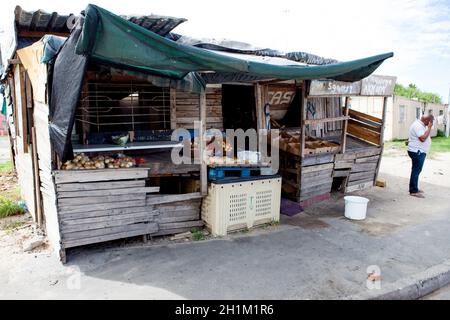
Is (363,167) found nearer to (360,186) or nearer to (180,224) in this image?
(360,186)

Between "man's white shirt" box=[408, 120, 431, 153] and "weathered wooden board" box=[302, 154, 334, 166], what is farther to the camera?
"man's white shirt" box=[408, 120, 431, 153]

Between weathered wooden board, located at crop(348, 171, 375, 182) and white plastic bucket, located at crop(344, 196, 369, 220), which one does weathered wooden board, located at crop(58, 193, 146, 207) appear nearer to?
white plastic bucket, located at crop(344, 196, 369, 220)

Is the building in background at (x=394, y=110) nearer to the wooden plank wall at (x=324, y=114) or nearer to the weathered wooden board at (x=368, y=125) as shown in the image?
the weathered wooden board at (x=368, y=125)

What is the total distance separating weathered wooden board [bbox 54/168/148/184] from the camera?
181 inches

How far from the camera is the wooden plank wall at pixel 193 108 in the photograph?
6.77m

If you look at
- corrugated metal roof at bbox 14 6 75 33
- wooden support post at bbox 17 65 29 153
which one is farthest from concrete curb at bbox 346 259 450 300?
corrugated metal roof at bbox 14 6 75 33

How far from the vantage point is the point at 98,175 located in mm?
4809

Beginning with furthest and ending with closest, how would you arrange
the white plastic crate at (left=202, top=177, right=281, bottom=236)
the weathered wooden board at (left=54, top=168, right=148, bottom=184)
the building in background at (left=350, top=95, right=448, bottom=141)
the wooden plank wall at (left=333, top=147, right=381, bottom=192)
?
the building in background at (left=350, top=95, right=448, bottom=141) → the wooden plank wall at (left=333, top=147, right=381, bottom=192) → the white plastic crate at (left=202, top=177, right=281, bottom=236) → the weathered wooden board at (left=54, top=168, right=148, bottom=184)

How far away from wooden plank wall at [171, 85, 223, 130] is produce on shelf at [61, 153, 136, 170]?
1823mm

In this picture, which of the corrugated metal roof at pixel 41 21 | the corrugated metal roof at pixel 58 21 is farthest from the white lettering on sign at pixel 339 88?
the corrugated metal roof at pixel 41 21

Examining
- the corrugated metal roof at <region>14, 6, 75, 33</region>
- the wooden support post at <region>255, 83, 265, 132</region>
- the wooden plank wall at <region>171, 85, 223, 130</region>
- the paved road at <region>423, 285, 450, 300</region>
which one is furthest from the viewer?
the wooden support post at <region>255, 83, 265, 132</region>

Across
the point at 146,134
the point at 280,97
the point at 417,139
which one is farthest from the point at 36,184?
the point at 417,139

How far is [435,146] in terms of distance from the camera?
1748 centimetres
